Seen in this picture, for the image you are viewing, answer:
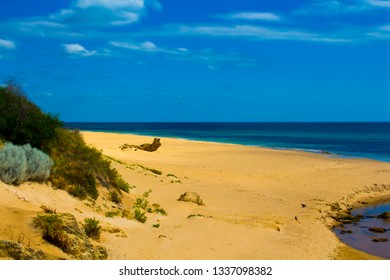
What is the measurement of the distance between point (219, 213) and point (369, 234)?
5930 millimetres

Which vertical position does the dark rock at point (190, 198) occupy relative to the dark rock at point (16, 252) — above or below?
above

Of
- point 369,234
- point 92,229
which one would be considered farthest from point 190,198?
point 92,229

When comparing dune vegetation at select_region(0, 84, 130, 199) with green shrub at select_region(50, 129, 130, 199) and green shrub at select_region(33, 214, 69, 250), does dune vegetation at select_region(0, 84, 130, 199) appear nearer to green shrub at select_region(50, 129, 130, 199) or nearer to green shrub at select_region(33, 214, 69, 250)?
green shrub at select_region(50, 129, 130, 199)

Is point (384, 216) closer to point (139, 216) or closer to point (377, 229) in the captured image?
point (377, 229)

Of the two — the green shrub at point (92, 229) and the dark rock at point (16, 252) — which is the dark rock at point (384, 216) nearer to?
the green shrub at point (92, 229)

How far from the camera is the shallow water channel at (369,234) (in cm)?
1531

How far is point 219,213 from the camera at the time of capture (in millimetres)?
17750

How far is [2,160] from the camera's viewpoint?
12320 mm

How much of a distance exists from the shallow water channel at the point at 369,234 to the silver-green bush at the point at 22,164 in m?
10.9

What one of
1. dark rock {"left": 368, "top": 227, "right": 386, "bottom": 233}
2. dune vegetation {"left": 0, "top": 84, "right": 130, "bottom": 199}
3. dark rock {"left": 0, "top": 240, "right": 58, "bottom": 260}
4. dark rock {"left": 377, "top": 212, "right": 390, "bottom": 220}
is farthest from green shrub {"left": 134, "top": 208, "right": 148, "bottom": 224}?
dark rock {"left": 377, "top": 212, "right": 390, "bottom": 220}

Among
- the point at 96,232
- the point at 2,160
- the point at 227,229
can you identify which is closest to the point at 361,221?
the point at 227,229

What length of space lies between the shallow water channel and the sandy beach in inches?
25.1

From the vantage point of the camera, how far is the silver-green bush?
12.3m

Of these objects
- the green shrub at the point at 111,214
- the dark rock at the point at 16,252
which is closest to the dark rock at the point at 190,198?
the green shrub at the point at 111,214
